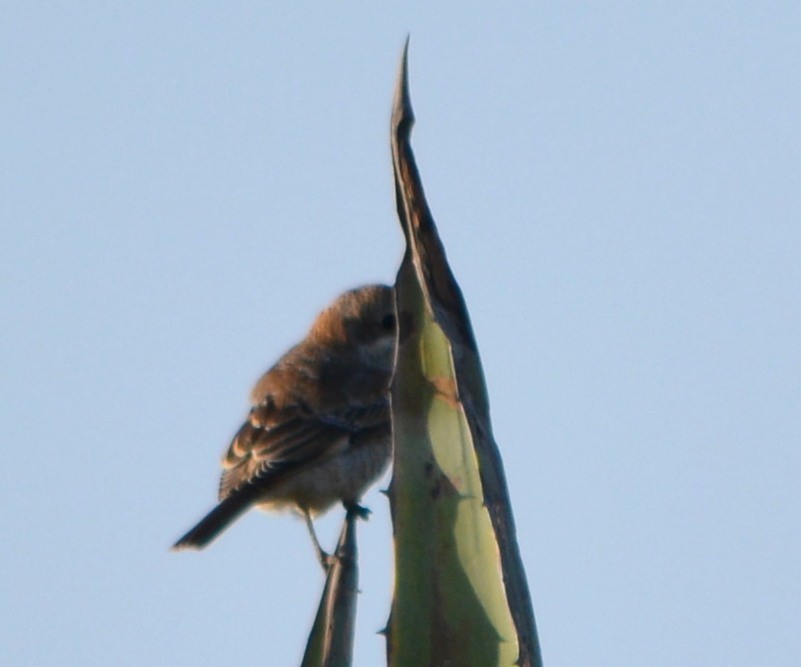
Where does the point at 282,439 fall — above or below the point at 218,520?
above

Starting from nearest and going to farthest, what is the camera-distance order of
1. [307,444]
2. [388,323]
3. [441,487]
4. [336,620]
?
[441,487] → [336,620] → [307,444] → [388,323]

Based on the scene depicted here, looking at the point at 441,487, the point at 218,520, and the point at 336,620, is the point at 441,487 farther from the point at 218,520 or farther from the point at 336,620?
the point at 218,520

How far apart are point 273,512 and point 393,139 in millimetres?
5553

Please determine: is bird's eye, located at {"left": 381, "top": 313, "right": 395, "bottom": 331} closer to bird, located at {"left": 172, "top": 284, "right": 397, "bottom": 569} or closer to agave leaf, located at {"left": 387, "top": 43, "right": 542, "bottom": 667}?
bird, located at {"left": 172, "top": 284, "right": 397, "bottom": 569}

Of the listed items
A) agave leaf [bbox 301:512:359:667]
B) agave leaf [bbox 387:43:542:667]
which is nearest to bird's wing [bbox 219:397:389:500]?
agave leaf [bbox 301:512:359:667]

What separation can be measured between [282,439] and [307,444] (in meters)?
→ 0.13

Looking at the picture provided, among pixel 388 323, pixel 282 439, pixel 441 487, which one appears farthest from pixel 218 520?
pixel 441 487

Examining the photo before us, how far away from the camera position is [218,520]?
7297 millimetres

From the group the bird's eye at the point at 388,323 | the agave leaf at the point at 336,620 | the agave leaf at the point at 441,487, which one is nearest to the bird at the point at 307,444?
the bird's eye at the point at 388,323

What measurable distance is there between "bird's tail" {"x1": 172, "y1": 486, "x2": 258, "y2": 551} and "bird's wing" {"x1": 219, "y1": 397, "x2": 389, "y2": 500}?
0.26ft

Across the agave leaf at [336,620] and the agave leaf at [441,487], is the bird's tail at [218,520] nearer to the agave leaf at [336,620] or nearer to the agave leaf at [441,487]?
the agave leaf at [336,620]

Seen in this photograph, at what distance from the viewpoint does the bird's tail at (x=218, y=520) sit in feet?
23.1

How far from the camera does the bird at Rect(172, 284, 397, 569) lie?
7.62 meters

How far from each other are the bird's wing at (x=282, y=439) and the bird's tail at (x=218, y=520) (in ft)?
0.26
